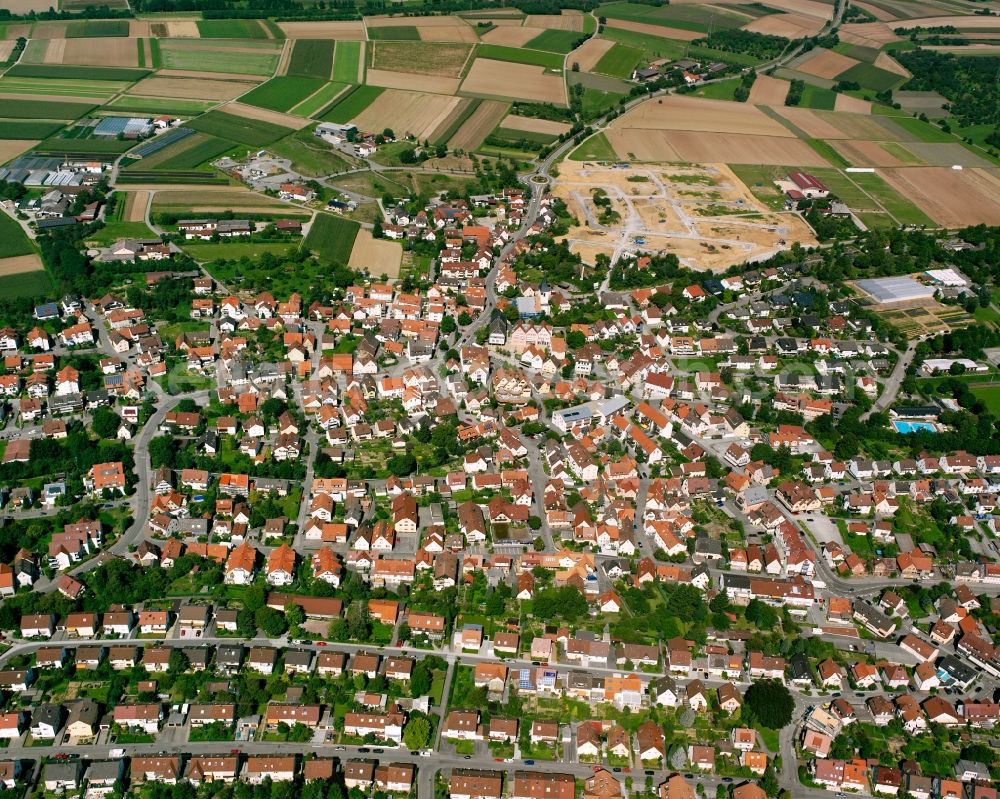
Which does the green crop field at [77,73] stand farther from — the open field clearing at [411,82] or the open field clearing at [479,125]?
the open field clearing at [479,125]

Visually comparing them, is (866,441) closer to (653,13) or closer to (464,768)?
(464,768)

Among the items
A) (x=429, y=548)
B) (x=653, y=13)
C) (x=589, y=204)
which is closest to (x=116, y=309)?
(x=429, y=548)

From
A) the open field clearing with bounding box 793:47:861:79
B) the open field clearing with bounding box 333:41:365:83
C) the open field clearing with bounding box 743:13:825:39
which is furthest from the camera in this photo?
the open field clearing with bounding box 743:13:825:39

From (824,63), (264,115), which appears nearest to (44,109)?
(264,115)

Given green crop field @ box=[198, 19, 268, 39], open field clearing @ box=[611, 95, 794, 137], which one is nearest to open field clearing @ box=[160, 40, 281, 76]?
green crop field @ box=[198, 19, 268, 39]

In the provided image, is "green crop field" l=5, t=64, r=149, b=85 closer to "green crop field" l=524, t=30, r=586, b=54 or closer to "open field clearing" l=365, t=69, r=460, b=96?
"open field clearing" l=365, t=69, r=460, b=96
